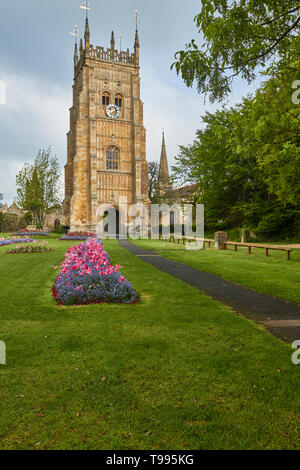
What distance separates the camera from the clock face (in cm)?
3878

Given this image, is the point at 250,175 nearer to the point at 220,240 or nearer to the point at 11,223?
the point at 220,240

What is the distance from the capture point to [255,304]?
5910 millimetres

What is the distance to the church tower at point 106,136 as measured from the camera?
37219 mm

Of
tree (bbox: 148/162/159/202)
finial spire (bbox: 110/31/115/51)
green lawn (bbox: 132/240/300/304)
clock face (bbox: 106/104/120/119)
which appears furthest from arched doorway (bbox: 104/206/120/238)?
green lawn (bbox: 132/240/300/304)

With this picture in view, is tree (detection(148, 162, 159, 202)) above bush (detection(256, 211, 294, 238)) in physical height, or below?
above

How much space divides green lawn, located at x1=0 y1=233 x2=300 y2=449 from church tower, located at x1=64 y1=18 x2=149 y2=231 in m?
33.1

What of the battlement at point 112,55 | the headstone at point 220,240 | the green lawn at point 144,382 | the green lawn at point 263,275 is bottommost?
the green lawn at point 144,382

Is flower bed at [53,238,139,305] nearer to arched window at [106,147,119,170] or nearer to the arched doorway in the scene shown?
the arched doorway

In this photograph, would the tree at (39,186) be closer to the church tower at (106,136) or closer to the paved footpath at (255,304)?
the church tower at (106,136)

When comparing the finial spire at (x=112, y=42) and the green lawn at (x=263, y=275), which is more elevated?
the finial spire at (x=112, y=42)

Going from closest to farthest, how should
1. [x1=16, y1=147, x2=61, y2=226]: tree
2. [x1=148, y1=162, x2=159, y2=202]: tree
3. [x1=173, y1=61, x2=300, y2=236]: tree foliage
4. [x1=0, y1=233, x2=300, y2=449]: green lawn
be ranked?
1. [x1=0, y1=233, x2=300, y2=449]: green lawn
2. [x1=173, y1=61, x2=300, y2=236]: tree foliage
3. [x1=16, y1=147, x2=61, y2=226]: tree
4. [x1=148, y1=162, x2=159, y2=202]: tree

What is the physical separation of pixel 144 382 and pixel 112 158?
38674 millimetres

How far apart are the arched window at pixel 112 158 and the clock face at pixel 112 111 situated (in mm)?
4249

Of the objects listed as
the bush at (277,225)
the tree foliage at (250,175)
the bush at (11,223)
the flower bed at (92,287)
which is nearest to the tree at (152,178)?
the tree foliage at (250,175)
